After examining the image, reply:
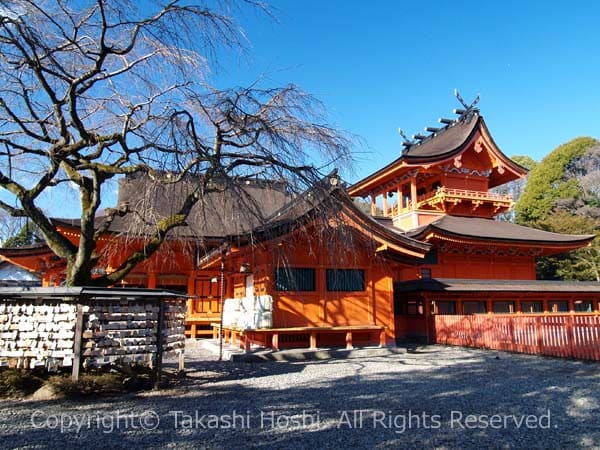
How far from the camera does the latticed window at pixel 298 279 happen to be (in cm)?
1204

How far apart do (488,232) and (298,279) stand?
10.8m

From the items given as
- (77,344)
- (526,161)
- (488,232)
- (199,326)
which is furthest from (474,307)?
(526,161)

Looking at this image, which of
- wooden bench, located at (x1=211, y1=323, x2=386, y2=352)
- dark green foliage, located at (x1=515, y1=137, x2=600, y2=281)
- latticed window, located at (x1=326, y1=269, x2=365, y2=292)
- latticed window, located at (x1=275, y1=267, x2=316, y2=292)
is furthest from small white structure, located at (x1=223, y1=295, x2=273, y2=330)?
dark green foliage, located at (x1=515, y1=137, x2=600, y2=281)

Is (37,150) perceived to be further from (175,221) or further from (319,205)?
(319,205)

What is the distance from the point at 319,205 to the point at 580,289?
16.6 meters

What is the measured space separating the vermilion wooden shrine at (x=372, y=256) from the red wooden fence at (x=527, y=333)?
0.71 metres

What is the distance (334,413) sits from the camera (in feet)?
18.4

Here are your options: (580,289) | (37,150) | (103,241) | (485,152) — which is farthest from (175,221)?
(485,152)

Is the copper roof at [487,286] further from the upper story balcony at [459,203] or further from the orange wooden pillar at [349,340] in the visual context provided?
the upper story balcony at [459,203]

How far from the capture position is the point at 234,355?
34.1ft

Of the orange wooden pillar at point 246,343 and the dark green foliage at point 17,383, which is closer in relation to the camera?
the dark green foliage at point 17,383

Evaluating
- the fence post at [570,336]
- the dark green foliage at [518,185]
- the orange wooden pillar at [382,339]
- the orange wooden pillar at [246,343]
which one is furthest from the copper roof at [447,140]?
the dark green foliage at [518,185]

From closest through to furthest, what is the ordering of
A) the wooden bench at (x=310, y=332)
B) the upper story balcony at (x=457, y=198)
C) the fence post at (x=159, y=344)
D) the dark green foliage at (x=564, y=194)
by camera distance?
the fence post at (x=159, y=344) → the wooden bench at (x=310, y=332) → the upper story balcony at (x=457, y=198) → the dark green foliage at (x=564, y=194)

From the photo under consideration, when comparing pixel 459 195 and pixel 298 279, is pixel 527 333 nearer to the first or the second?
pixel 298 279
